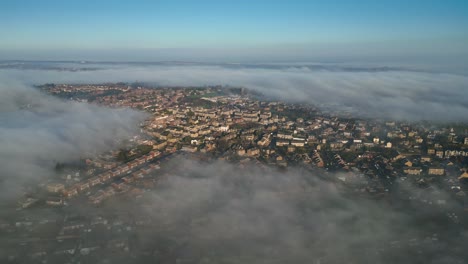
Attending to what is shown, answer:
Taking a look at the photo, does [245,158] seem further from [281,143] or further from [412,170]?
[412,170]

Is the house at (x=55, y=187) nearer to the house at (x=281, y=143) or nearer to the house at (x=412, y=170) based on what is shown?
the house at (x=281, y=143)

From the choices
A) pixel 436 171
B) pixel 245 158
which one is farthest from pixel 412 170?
pixel 245 158

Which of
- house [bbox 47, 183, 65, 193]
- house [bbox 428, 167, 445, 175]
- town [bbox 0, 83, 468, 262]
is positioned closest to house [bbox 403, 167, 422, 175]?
town [bbox 0, 83, 468, 262]

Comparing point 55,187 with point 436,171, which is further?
point 436,171

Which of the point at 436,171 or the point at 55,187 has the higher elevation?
the point at 436,171

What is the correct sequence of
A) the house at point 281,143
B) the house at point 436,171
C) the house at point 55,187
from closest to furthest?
1. the house at point 55,187
2. the house at point 436,171
3. the house at point 281,143

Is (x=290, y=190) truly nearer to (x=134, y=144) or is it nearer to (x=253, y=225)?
(x=253, y=225)

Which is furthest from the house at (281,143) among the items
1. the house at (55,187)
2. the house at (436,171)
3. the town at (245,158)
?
the house at (55,187)

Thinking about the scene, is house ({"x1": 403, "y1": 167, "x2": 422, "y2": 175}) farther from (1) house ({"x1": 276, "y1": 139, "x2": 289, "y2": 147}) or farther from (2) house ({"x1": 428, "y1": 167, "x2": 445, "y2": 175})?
(1) house ({"x1": 276, "y1": 139, "x2": 289, "y2": 147})

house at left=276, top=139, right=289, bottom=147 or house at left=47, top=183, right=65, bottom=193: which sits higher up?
house at left=276, top=139, right=289, bottom=147

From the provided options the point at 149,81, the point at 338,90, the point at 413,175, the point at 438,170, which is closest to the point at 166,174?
the point at 413,175

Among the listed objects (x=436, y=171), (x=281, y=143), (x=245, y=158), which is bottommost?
(x=245, y=158)

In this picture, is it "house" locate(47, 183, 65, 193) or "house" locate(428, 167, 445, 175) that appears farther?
"house" locate(428, 167, 445, 175)
